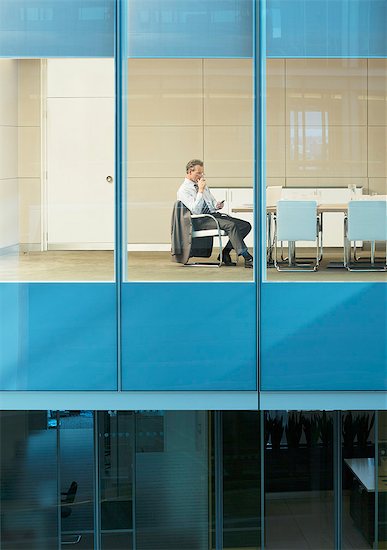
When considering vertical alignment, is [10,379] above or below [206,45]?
below

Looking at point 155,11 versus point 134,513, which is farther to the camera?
point 134,513

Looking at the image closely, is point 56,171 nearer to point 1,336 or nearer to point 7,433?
point 1,336

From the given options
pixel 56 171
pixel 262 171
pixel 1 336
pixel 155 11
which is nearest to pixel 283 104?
pixel 262 171

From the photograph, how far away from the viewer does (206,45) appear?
29.6ft

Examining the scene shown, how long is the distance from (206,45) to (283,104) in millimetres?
836

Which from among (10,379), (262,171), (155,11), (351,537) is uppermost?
(155,11)

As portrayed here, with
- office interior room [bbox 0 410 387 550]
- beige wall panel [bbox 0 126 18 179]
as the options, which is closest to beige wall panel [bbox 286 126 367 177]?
beige wall panel [bbox 0 126 18 179]

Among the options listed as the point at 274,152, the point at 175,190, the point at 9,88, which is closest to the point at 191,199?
the point at 175,190

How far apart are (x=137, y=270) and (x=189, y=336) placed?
0.73 meters

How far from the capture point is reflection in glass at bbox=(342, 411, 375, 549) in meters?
11.2

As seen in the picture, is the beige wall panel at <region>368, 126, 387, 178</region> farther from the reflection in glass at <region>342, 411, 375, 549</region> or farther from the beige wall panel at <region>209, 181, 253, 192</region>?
the reflection in glass at <region>342, 411, 375, 549</region>

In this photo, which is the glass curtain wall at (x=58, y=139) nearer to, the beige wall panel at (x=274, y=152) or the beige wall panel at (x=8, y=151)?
the beige wall panel at (x=8, y=151)

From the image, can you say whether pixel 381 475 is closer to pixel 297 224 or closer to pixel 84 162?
pixel 297 224

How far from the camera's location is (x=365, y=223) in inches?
360
